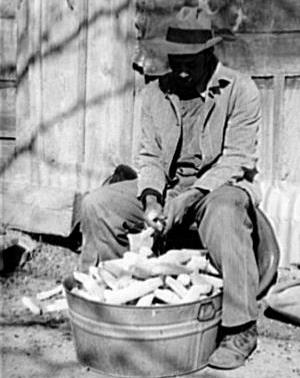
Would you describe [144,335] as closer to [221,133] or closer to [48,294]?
[221,133]

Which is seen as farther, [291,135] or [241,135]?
[291,135]

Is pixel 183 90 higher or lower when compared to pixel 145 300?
higher

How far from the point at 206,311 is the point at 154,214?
2.36ft

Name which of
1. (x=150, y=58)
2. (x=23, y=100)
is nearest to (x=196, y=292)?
(x=150, y=58)

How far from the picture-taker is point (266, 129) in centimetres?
538

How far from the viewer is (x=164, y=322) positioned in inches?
149

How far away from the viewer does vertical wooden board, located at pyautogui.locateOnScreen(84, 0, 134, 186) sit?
5.66m

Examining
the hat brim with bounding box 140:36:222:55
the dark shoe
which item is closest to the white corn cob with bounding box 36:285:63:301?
the dark shoe

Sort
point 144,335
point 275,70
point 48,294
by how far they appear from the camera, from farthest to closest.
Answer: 1. point 275,70
2. point 48,294
3. point 144,335

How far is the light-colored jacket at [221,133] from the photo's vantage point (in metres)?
4.53

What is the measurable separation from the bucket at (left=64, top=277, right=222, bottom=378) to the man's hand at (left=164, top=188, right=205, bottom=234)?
54 centimetres

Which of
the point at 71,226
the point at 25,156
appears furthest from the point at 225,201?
the point at 25,156

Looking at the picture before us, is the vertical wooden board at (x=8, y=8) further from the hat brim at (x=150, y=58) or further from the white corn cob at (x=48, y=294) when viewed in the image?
the white corn cob at (x=48, y=294)

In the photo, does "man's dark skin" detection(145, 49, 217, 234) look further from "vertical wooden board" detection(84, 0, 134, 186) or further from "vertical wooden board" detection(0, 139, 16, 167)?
"vertical wooden board" detection(0, 139, 16, 167)
